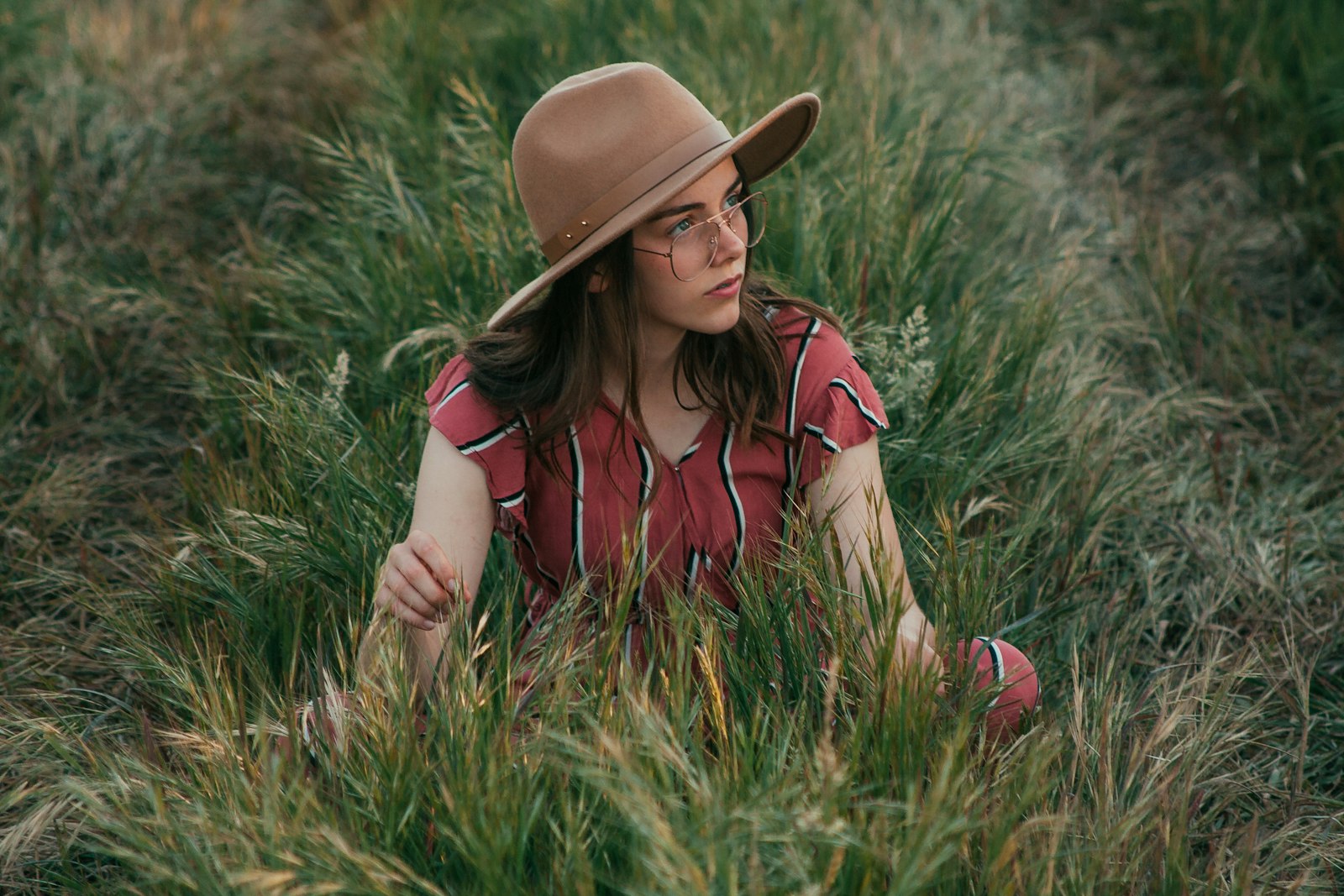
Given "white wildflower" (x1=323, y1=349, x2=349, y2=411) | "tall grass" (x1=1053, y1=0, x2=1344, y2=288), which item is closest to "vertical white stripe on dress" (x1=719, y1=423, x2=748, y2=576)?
"white wildflower" (x1=323, y1=349, x2=349, y2=411)

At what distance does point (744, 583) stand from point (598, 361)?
422mm

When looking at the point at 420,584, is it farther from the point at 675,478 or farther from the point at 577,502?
the point at 675,478

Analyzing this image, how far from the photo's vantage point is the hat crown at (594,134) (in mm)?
1881

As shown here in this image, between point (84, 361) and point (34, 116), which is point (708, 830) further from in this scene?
point (34, 116)

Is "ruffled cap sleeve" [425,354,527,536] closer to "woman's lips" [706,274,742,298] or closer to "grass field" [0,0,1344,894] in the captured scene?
"grass field" [0,0,1344,894]

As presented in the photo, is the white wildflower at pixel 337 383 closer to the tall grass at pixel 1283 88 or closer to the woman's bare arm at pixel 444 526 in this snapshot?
the woman's bare arm at pixel 444 526

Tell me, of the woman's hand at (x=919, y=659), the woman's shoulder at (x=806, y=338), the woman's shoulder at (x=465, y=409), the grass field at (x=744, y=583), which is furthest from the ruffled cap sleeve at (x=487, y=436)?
the woman's hand at (x=919, y=659)

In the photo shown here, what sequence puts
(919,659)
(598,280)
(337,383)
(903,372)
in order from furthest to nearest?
1. (903,372)
2. (337,383)
3. (598,280)
4. (919,659)

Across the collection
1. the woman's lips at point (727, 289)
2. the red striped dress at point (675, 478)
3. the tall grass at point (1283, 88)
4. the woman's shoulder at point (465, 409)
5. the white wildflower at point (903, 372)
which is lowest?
the tall grass at point (1283, 88)

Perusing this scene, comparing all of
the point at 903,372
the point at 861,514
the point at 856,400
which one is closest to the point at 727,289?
the point at 856,400

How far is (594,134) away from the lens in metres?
1.89

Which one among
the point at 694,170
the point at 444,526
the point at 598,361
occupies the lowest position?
the point at 444,526

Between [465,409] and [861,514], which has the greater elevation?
[465,409]

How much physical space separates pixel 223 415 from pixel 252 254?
2.68 feet
